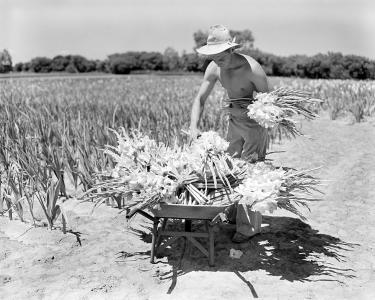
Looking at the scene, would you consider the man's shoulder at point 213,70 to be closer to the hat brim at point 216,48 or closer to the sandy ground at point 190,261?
the hat brim at point 216,48

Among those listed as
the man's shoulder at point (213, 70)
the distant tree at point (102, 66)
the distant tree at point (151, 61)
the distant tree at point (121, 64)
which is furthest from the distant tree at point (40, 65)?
the man's shoulder at point (213, 70)

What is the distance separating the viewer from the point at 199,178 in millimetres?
3004

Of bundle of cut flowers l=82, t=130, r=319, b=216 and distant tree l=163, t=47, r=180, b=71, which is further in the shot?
distant tree l=163, t=47, r=180, b=71

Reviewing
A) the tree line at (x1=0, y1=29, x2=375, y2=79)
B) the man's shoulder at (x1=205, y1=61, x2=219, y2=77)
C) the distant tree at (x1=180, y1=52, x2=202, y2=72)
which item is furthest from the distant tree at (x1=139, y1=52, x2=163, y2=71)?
the man's shoulder at (x1=205, y1=61, x2=219, y2=77)

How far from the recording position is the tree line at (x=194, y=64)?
2592 centimetres

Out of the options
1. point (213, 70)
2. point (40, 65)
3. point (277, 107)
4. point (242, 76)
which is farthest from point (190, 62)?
point (277, 107)

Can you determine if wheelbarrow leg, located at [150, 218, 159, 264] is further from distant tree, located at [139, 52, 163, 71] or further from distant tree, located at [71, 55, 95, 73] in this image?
distant tree, located at [71, 55, 95, 73]

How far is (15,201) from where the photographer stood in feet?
12.5

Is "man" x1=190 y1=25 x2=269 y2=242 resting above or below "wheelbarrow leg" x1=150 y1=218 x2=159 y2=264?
above

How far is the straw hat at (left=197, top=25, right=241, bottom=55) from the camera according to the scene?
2.99 metres

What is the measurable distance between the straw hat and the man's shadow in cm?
134

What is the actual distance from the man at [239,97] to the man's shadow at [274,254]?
152 millimetres

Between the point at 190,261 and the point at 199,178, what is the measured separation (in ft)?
1.96

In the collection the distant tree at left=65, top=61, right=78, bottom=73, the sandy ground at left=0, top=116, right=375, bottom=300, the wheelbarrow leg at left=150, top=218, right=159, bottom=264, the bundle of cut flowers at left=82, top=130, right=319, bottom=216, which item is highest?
the distant tree at left=65, top=61, right=78, bottom=73
